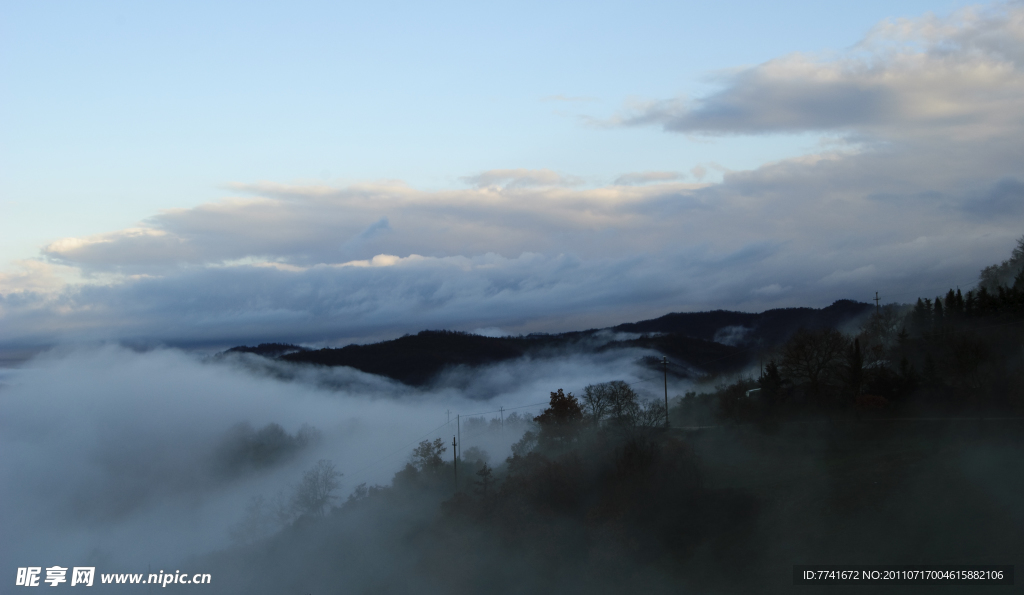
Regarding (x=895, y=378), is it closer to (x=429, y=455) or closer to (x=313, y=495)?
(x=429, y=455)

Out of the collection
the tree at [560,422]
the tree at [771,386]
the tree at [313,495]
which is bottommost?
the tree at [313,495]

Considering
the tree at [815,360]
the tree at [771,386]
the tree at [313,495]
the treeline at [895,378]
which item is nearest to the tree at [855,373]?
the treeline at [895,378]

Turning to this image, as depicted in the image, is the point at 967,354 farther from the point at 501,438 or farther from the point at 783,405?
the point at 501,438

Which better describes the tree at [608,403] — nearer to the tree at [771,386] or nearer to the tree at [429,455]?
the tree at [771,386]

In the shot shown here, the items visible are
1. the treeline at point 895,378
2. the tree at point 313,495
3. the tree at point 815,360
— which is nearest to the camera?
the treeline at point 895,378

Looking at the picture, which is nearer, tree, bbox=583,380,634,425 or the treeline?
the treeline

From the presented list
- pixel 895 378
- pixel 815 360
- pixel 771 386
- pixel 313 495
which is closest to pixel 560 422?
pixel 771 386

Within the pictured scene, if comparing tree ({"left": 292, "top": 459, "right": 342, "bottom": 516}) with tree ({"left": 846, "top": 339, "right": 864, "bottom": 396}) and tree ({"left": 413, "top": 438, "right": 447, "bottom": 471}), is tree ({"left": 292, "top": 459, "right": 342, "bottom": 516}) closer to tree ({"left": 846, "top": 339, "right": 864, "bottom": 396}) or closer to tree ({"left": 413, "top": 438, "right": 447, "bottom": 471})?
tree ({"left": 413, "top": 438, "right": 447, "bottom": 471})

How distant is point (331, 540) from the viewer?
10544cm

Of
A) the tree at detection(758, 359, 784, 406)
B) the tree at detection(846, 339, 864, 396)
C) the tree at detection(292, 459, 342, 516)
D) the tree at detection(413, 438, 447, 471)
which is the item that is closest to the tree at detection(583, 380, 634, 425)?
the tree at detection(758, 359, 784, 406)

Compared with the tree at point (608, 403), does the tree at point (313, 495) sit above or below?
below

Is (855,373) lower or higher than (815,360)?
lower

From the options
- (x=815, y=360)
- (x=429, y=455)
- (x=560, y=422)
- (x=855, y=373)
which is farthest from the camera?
(x=429, y=455)

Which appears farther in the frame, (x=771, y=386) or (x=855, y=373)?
(x=771, y=386)
